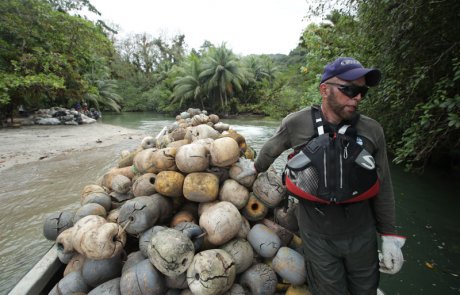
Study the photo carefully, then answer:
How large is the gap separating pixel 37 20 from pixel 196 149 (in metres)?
15.2

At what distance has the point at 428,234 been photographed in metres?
4.22

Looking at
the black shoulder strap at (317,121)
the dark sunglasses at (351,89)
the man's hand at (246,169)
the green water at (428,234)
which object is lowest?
the green water at (428,234)

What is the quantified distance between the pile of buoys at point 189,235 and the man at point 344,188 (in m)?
0.45

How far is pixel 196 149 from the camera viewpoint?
9.07 feet

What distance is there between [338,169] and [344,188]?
0.42 ft

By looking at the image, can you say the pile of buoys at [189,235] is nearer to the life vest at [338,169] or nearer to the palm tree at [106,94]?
the life vest at [338,169]

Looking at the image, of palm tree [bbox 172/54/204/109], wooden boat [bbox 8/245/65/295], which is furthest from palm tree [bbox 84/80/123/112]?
wooden boat [bbox 8/245/65/295]

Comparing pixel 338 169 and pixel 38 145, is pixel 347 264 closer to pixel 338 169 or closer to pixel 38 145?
pixel 338 169

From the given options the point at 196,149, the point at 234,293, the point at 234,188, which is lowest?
the point at 234,293

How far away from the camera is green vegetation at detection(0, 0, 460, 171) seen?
11.5ft

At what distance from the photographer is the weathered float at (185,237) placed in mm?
2094

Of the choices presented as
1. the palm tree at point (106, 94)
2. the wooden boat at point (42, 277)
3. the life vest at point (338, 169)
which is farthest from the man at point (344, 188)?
the palm tree at point (106, 94)

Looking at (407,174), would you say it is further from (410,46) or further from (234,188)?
(234,188)

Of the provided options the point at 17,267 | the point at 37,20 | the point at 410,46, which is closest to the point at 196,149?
the point at 17,267
